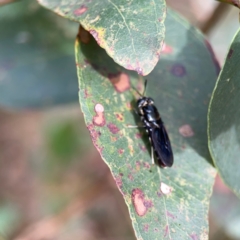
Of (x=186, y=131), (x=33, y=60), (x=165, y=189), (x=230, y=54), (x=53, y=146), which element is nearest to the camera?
(x=230, y=54)

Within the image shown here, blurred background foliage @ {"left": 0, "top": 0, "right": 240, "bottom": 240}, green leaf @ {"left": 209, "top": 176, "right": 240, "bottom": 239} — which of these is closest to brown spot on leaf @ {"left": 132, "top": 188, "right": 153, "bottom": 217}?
blurred background foliage @ {"left": 0, "top": 0, "right": 240, "bottom": 240}

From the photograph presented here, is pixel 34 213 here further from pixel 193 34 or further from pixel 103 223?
pixel 193 34

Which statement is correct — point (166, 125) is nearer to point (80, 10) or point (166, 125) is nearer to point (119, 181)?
point (119, 181)

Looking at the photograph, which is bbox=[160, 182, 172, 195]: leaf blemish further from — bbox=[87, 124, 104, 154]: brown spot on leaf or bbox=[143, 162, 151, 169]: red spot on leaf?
bbox=[87, 124, 104, 154]: brown spot on leaf

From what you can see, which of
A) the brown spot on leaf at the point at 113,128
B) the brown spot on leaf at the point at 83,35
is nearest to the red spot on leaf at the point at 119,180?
the brown spot on leaf at the point at 113,128

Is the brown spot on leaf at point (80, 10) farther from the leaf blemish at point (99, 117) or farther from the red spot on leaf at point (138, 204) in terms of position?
the red spot on leaf at point (138, 204)

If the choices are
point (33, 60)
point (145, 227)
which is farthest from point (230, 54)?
point (33, 60)
